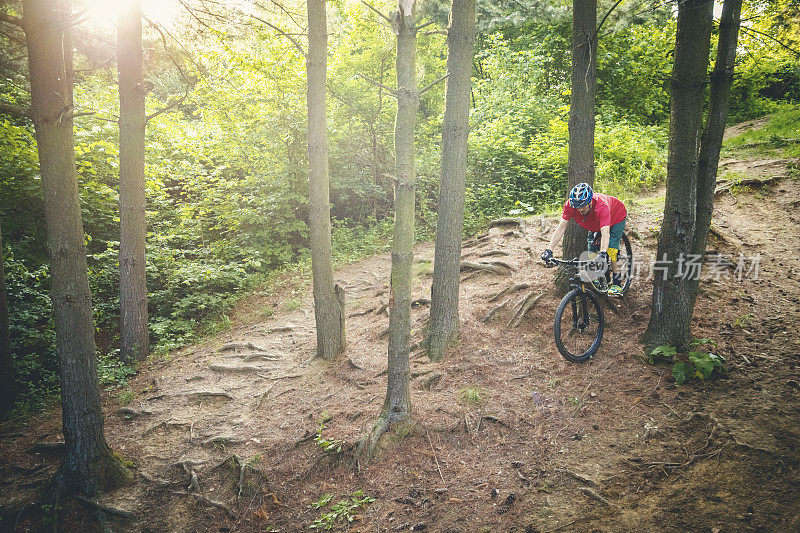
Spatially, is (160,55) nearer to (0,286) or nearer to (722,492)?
(0,286)

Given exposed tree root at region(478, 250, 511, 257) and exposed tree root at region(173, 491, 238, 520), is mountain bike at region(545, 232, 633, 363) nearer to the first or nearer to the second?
exposed tree root at region(478, 250, 511, 257)

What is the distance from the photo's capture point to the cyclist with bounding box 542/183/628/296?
5.41m

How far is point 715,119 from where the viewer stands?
17.8ft

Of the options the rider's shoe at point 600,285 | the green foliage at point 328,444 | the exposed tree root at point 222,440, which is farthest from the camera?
the rider's shoe at point 600,285

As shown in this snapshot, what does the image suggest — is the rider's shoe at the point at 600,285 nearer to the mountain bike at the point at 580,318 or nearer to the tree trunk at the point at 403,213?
the mountain bike at the point at 580,318

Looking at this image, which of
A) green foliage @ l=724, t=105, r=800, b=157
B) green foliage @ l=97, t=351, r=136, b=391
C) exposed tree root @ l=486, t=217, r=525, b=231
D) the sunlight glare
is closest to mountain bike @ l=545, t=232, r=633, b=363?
exposed tree root @ l=486, t=217, r=525, b=231

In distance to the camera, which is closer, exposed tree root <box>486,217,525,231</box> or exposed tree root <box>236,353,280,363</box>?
exposed tree root <box>236,353,280,363</box>

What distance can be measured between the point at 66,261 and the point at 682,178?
24.2 ft

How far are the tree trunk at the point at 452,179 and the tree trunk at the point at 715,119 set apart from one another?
3.15 metres

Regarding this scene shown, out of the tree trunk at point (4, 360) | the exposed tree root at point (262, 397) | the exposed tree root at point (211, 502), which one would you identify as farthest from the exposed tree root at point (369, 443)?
the tree trunk at point (4, 360)

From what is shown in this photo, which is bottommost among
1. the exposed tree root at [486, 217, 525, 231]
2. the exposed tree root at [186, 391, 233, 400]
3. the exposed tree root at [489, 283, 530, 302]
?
the exposed tree root at [186, 391, 233, 400]

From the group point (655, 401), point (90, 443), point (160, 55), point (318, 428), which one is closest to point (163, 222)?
point (160, 55)

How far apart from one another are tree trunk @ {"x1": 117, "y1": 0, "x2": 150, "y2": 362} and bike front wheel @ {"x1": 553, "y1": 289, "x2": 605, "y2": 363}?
26.0ft

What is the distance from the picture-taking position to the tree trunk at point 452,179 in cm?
573
